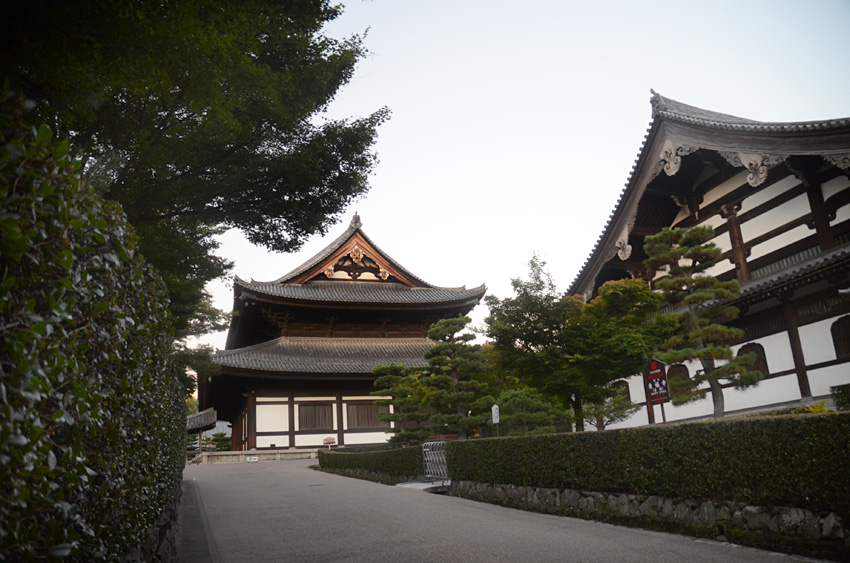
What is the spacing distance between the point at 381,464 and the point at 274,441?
37.2 feet

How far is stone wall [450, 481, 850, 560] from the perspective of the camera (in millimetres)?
4906

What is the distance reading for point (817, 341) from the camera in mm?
12305

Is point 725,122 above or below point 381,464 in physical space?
above

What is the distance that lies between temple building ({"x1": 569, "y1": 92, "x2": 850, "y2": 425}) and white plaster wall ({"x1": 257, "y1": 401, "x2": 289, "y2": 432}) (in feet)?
51.0

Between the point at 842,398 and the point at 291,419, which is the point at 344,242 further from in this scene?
the point at 842,398

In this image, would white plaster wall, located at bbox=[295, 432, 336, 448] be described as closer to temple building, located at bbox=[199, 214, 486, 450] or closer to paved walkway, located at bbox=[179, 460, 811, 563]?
temple building, located at bbox=[199, 214, 486, 450]

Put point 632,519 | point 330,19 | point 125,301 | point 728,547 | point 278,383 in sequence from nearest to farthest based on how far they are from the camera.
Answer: point 125,301, point 728,547, point 632,519, point 330,19, point 278,383

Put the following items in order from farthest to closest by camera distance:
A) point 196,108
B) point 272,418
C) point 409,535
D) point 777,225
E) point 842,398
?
point 272,418 → point 777,225 → point 842,398 → point 409,535 → point 196,108

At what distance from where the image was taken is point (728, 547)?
5438 mm

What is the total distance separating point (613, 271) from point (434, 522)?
43.2 feet

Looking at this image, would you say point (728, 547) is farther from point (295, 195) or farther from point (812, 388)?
point (812, 388)

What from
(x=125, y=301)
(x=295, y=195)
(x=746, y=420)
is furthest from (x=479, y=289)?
(x=125, y=301)

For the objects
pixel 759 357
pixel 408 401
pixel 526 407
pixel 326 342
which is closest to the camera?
pixel 526 407

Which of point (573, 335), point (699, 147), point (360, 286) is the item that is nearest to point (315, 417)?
point (360, 286)
